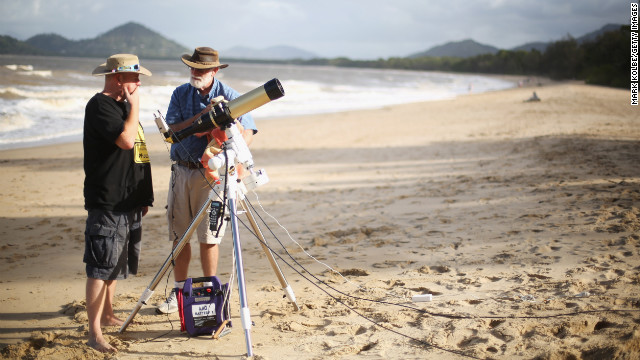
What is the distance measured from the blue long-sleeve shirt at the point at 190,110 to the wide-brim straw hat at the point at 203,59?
19cm

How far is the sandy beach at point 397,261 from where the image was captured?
124 inches

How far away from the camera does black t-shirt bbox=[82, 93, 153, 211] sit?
3.00m

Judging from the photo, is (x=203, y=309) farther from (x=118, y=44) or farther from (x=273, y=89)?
→ (x=118, y=44)

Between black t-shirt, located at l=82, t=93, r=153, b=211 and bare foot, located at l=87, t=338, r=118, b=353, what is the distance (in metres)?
0.86

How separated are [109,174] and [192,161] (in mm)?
633

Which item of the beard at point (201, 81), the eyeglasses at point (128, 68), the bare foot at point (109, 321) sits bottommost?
the bare foot at point (109, 321)

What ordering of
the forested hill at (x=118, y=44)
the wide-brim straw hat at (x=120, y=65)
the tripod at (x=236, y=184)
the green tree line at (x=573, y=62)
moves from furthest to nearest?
the green tree line at (x=573, y=62) < the forested hill at (x=118, y=44) < the wide-brim straw hat at (x=120, y=65) < the tripod at (x=236, y=184)

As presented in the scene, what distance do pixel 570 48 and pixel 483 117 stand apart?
55.9 metres

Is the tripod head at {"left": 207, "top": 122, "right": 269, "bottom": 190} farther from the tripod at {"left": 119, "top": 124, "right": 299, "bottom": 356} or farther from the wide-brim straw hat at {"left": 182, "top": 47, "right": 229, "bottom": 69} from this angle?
the wide-brim straw hat at {"left": 182, "top": 47, "right": 229, "bottom": 69}

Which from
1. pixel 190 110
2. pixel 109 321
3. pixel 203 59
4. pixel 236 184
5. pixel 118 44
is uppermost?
pixel 118 44

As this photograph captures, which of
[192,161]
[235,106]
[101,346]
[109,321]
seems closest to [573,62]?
[192,161]

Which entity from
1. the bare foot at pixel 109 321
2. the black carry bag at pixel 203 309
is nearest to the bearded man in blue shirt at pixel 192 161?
the black carry bag at pixel 203 309

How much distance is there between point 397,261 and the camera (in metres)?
4.70

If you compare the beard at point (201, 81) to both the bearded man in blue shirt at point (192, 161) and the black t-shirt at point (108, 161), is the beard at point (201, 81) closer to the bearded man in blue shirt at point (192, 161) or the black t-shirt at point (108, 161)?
the bearded man in blue shirt at point (192, 161)
